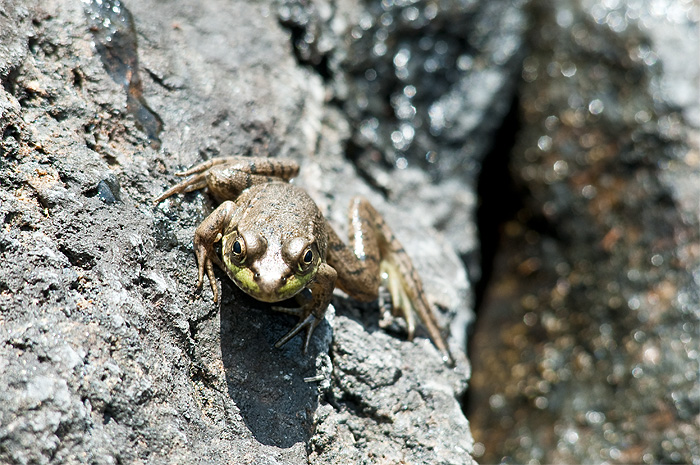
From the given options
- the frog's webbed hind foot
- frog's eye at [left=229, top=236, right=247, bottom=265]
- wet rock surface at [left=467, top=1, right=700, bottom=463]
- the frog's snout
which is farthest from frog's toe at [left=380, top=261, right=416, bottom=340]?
wet rock surface at [left=467, top=1, right=700, bottom=463]

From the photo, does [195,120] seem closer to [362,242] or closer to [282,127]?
[282,127]

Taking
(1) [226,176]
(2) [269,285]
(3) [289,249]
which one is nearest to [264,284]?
(2) [269,285]

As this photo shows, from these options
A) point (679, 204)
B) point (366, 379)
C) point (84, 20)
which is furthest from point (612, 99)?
point (84, 20)

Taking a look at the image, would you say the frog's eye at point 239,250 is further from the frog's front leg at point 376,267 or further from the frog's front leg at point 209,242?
the frog's front leg at point 376,267

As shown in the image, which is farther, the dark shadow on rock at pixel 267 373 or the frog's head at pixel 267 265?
the dark shadow on rock at pixel 267 373

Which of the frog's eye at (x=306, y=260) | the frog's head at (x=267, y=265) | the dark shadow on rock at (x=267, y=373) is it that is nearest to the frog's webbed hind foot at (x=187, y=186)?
the frog's head at (x=267, y=265)

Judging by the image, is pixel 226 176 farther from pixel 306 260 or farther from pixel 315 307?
pixel 315 307
